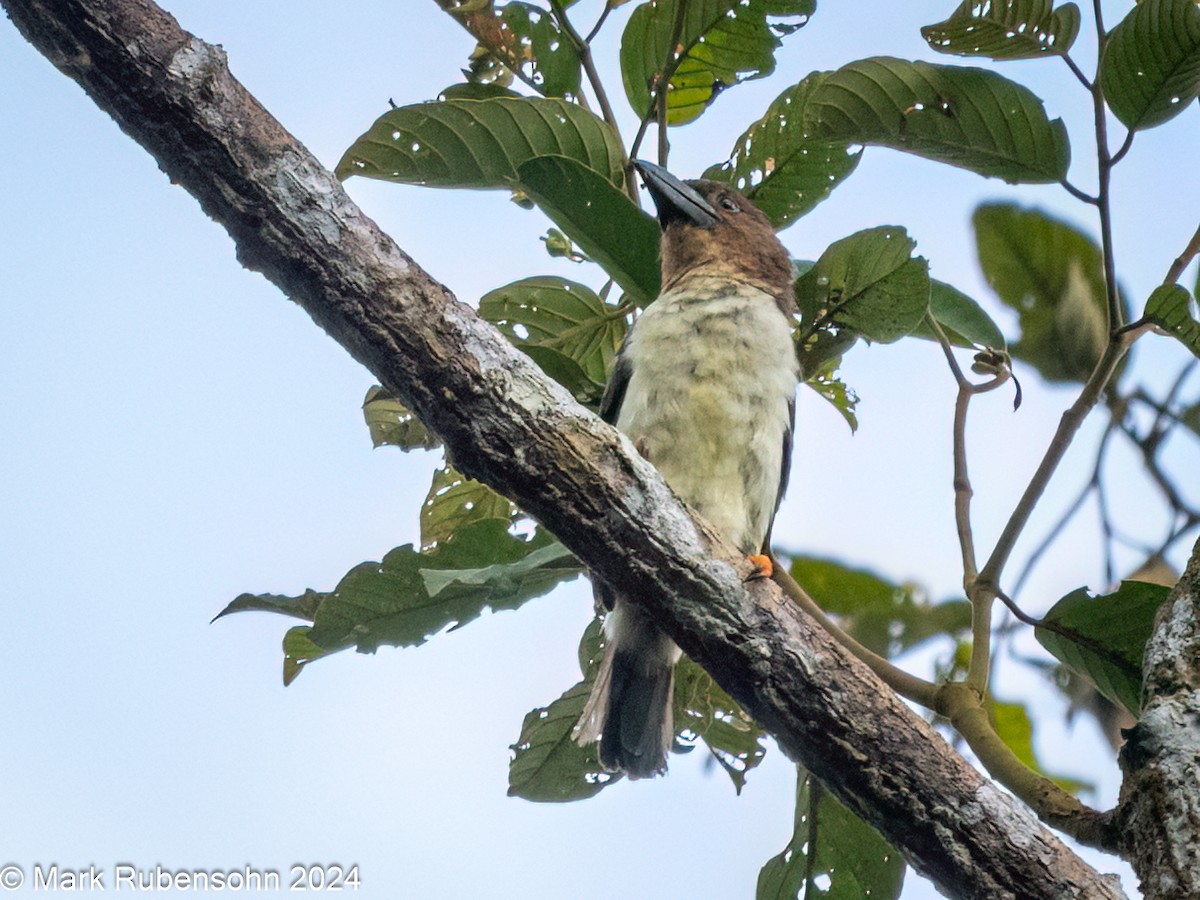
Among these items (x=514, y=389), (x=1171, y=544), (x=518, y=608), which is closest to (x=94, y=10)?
(x=514, y=389)

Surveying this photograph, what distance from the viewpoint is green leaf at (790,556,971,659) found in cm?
277

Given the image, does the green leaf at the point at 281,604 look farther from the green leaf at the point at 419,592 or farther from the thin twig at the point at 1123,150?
the thin twig at the point at 1123,150

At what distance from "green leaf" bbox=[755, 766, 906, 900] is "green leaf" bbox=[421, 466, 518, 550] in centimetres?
91

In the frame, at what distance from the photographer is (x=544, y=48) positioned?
277cm

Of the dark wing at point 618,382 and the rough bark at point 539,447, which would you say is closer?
the rough bark at point 539,447

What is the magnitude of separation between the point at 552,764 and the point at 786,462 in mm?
1017

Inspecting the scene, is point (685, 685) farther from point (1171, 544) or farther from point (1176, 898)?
point (1176, 898)

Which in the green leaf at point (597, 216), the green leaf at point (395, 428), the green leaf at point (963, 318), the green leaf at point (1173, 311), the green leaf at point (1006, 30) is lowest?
the green leaf at point (395, 428)

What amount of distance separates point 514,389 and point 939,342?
1.26 m

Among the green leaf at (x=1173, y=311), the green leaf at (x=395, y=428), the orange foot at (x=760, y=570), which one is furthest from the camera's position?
the green leaf at (x=395, y=428)

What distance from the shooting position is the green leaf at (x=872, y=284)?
2580 millimetres

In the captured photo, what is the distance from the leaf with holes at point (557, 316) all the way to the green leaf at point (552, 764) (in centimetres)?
82

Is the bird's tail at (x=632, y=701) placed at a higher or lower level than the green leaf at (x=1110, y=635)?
lower

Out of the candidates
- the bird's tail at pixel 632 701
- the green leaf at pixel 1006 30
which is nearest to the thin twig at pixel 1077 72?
the green leaf at pixel 1006 30
